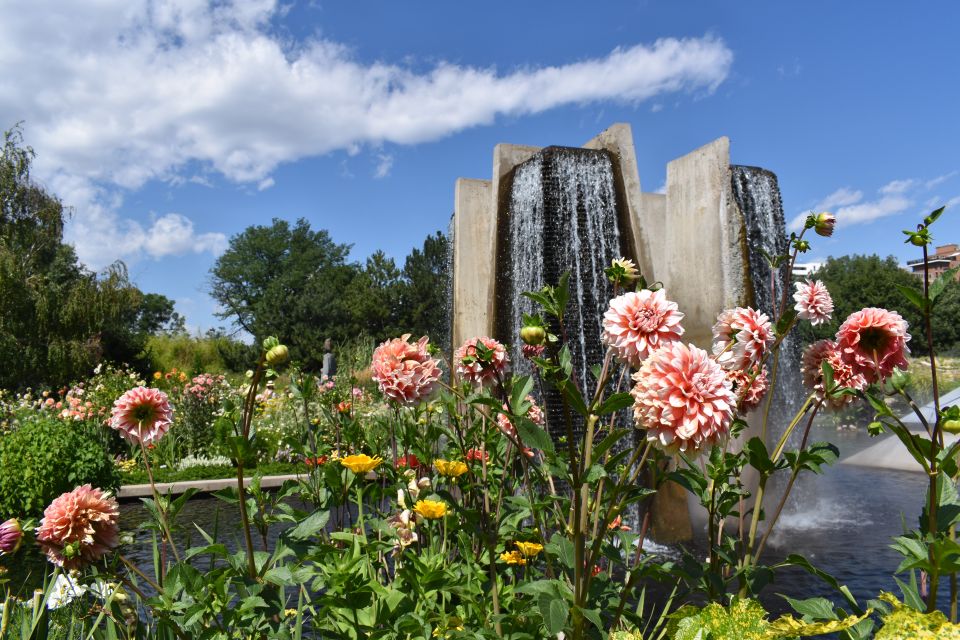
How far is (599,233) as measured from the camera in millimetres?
6844

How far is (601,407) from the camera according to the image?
3.41 feet

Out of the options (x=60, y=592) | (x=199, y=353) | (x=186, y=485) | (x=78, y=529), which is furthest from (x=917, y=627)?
(x=199, y=353)

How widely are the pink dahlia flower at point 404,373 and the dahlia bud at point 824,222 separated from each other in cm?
102

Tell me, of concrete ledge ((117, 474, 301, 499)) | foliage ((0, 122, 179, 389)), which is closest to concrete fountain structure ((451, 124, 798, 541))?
concrete ledge ((117, 474, 301, 499))

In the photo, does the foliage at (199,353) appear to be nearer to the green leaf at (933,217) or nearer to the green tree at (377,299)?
the green tree at (377,299)

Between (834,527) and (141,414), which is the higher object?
(141,414)

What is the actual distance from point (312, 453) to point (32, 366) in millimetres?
15150

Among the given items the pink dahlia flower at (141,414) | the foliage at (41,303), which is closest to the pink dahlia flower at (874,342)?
the pink dahlia flower at (141,414)

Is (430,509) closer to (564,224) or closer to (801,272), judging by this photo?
(564,224)

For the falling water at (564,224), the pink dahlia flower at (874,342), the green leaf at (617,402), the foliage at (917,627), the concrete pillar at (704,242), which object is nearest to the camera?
the foliage at (917,627)

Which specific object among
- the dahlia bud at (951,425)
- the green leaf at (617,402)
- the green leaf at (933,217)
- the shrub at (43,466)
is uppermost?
the green leaf at (933,217)

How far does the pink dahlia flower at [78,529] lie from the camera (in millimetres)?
1447

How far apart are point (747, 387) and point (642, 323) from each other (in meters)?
0.51

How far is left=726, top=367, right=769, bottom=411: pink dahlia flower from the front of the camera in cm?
157
